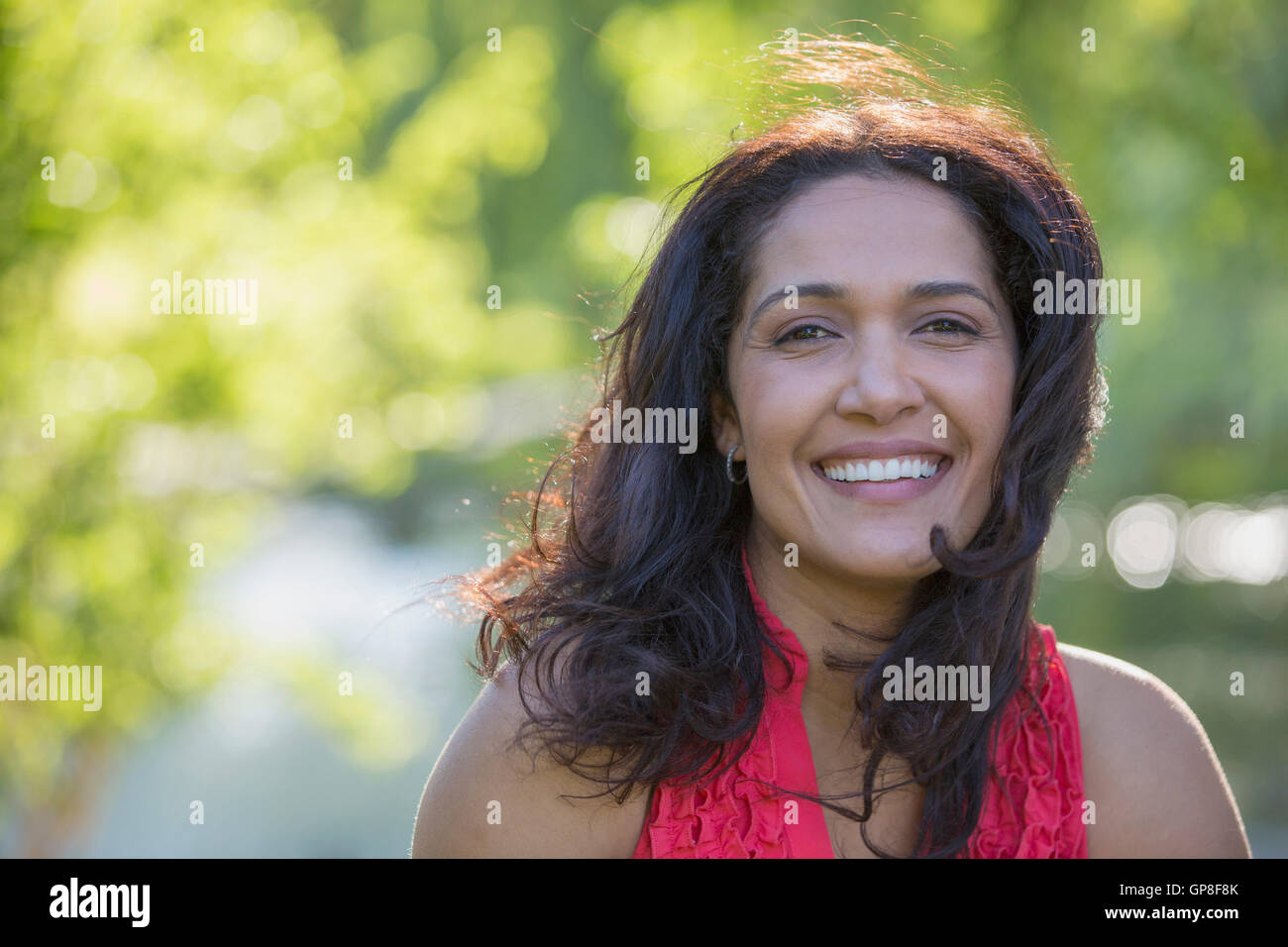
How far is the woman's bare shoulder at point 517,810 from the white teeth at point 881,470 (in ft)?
2.02

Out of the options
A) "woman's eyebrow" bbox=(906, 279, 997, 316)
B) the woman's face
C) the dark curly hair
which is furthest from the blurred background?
"woman's eyebrow" bbox=(906, 279, 997, 316)

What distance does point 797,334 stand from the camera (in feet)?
6.89

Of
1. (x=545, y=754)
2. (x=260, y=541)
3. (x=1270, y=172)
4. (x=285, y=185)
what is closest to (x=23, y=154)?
(x=285, y=185)

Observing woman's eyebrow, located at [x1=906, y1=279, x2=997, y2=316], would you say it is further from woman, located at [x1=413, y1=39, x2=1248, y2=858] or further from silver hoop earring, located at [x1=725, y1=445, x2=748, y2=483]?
silver hoop earring, located at [x1=725, y1=445, x2=748, y2=483]

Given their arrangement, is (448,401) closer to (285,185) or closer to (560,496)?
(285,185)

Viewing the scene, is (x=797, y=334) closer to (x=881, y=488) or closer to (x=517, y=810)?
(x=881, y=488)

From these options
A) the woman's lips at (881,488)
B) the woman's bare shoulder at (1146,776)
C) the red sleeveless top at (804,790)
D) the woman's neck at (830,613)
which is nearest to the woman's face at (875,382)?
the woman's lips at (881,488)

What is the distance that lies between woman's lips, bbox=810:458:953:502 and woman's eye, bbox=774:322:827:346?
0.21m

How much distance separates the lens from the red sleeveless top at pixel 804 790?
2.06 m

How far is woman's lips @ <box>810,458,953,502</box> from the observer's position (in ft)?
6.75

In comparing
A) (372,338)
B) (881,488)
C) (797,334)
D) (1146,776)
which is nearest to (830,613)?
(881,488)

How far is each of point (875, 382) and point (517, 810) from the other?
2.99ft

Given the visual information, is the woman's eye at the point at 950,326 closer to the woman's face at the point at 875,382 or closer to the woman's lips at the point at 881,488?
the woman's face at the point at 875,382

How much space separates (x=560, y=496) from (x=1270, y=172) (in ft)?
15.1
